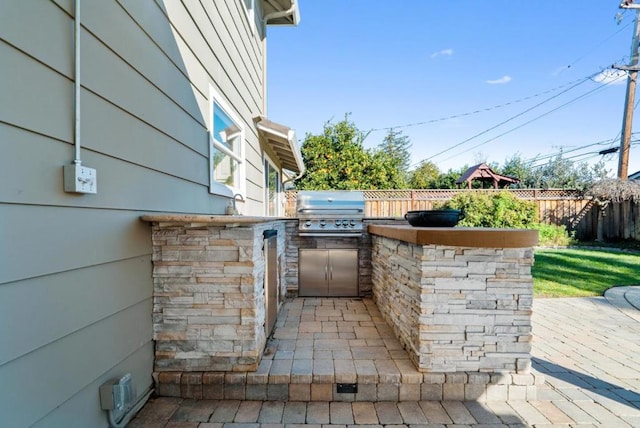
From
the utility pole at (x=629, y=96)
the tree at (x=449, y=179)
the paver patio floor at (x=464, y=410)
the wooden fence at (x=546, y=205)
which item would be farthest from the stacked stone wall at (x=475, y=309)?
the tree at (x=449, y=179)

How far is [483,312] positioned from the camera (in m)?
2.29

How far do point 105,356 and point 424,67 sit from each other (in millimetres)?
15365

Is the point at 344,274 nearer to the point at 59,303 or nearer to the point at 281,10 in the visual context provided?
the point at 59,303

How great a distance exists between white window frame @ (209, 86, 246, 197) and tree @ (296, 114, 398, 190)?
27.4 ft

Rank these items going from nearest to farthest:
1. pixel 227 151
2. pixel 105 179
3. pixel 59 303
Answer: pixel 59 303, pixel 105 179, pixel 227 151

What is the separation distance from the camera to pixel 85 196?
1508mm

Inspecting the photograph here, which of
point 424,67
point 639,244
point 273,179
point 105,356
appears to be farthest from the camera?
point 424,67

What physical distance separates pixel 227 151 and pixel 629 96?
45.8 ft

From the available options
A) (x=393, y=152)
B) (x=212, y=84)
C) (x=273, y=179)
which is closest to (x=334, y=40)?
(x=273, y=179)

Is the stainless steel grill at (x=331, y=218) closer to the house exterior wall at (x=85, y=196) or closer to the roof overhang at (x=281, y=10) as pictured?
the house exterior wall at (x=85, y=196)

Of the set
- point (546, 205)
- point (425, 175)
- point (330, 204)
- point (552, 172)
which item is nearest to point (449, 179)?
point (425, 175)

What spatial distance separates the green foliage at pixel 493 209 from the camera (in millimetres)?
9266

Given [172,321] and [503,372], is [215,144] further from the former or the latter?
[503,372]

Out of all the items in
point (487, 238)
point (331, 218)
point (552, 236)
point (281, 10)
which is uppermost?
point (281, 10)
